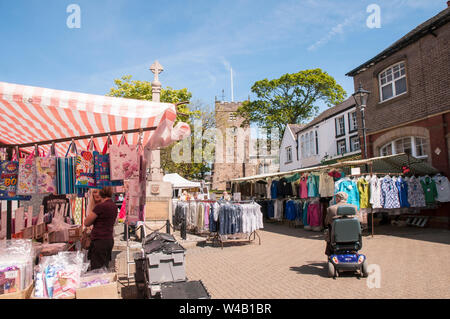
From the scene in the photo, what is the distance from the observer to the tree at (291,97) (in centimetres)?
3538

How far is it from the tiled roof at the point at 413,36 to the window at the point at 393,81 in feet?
2.45

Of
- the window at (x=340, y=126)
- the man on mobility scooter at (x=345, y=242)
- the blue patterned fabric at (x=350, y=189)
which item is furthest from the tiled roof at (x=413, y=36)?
the man on mobility scooter at (x=345, y=242)

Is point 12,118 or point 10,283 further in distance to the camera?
point 12,118

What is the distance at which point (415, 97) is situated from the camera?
13680 millimetres

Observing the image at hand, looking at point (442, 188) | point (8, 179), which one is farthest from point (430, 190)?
point (8, 179)

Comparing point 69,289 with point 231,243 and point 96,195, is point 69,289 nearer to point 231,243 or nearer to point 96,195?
point 96,195

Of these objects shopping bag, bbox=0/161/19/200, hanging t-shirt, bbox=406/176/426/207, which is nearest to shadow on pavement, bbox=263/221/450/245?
hanging t-shirt, bbox=406/176/426/207

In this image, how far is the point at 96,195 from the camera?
16.4ft

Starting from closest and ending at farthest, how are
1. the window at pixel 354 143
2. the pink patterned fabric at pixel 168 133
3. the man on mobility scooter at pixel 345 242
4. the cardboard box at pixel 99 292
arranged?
the cardboard box at pixel 99 292 → the pink patterned fabric at pixel 168 133 → the man on mobility scooter at pixel 345 242 → the window at pixel 354 143

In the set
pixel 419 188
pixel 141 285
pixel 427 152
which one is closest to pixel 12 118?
pixel 141 285

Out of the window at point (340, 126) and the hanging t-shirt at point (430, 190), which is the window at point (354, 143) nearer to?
the window at point (340, 126)

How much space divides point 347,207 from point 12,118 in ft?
19.7

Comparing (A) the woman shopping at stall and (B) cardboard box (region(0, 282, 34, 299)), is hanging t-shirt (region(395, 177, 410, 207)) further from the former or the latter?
(B) cardboard box (region(0, 282, 34, 299))

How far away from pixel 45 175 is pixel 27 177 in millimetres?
265
